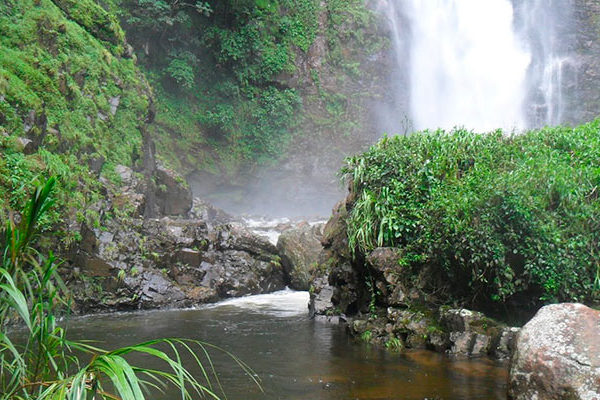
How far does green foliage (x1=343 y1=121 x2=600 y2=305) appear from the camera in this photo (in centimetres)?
692

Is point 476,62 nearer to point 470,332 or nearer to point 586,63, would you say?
point 586,63

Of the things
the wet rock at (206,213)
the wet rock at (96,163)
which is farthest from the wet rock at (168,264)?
the wet rock at (206,213)

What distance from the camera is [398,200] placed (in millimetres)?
8719

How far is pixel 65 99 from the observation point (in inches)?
467

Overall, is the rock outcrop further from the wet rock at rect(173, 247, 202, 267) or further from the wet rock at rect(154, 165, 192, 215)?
the wet rock at rect(154, 165, 192, 215)

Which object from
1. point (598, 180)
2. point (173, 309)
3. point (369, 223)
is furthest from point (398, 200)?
point (173, 309)

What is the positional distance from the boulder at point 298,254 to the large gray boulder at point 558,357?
857cm

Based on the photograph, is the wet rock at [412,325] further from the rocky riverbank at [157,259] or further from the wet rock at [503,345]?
the rocky riverbank at [157,259]

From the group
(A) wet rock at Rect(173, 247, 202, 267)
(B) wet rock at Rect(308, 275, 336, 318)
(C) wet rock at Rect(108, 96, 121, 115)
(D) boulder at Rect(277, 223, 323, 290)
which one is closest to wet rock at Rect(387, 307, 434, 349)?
(B) wet rock at Rect(308, 275, 336, 318)

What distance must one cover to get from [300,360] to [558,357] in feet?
11.1

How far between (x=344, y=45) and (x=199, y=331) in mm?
20471

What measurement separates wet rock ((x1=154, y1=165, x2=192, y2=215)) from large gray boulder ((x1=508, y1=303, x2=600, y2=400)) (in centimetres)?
1197

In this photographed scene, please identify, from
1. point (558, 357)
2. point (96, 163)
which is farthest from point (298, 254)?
point (558, 357)

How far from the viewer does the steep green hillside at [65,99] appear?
31.3ft
